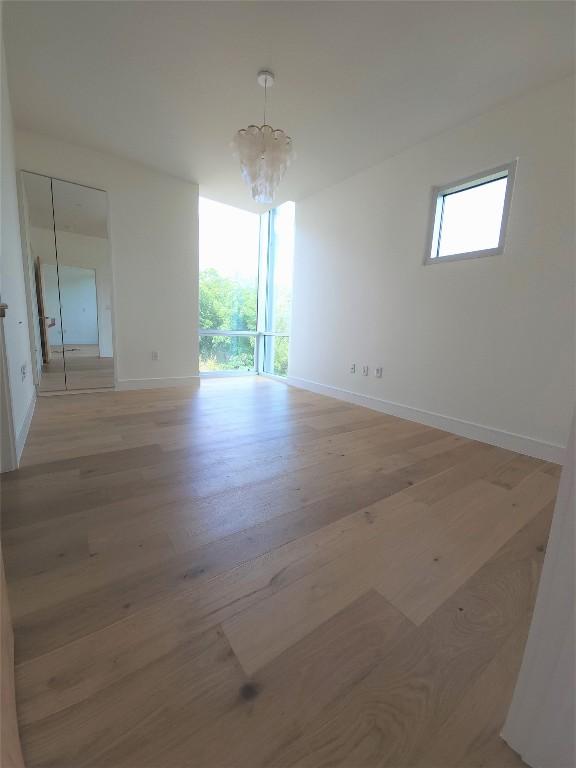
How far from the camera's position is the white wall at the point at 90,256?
3418mm

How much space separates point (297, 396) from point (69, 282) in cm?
305

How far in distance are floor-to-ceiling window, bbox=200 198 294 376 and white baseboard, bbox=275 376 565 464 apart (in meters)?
1.74

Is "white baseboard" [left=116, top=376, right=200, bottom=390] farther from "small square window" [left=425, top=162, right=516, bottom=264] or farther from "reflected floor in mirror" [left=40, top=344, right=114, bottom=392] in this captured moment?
"small square window" [left=425, top=162, right=516, bottom=264]

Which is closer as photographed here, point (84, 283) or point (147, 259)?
point (84, 283)

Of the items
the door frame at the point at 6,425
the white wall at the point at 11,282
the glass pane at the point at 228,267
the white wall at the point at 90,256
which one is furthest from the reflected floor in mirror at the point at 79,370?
the door frame at the point at 6,425

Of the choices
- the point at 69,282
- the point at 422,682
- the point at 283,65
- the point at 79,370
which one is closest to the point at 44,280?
the point at 69,282

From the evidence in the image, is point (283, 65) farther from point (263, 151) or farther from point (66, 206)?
point (66, 206)

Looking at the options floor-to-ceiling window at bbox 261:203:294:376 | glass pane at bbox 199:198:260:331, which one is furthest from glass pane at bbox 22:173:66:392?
floor-to-ceiling window at bbox 261:203:294:376

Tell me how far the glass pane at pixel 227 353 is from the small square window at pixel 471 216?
3.47 metres

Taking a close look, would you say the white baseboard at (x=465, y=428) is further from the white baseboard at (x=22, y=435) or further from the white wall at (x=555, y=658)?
the white baseboard at (x=22, y=435)

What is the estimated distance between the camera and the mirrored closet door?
338 cm

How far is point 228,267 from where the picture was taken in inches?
204

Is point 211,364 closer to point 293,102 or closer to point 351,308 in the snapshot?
point 351,308

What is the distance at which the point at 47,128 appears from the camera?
3.02m
